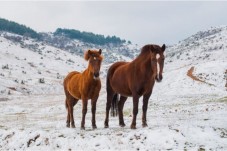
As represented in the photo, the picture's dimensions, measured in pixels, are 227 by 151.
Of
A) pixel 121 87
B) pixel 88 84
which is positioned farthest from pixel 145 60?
pixel 88 84

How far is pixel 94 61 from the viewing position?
1512 centimetres

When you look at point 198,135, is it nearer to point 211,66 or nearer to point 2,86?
point 211,66

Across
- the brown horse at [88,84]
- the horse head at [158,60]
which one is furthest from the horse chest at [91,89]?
the horse head at [158,60]

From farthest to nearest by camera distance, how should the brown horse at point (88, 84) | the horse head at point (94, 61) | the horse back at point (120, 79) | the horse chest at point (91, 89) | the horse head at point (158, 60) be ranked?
the horse chest at point (91, 89), the horse back at point (120, 79), the brown horse at point (88, 84), the horse head at point (94, 61), the horse head at point (158, 60)

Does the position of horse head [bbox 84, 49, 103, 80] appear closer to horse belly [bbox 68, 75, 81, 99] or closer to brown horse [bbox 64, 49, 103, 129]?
brown horse [bbox 64, 49, 103, 129]

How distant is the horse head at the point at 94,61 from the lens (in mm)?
14934

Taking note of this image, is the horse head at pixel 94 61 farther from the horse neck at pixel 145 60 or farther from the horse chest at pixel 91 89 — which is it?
the horse neck at pixel 145 60

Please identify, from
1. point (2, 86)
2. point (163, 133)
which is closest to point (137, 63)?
point (163, 133)

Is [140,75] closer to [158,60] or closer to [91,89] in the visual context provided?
[158,60]

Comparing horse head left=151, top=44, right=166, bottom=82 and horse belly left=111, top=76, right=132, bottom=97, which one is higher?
horse head left=151, top=44, right=166, bottom=82

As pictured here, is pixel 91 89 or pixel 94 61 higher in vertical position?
pixel 94 61

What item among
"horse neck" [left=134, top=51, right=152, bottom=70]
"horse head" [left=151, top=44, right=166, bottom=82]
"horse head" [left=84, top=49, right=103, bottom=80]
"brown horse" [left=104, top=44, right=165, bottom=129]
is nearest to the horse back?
"brown horse" [left=104, top=44, right=165, bottom=129]

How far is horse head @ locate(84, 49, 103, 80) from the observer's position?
49.0 feet

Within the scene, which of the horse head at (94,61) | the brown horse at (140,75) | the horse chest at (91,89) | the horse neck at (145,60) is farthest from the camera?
Result: the horse chest at (91,89)
